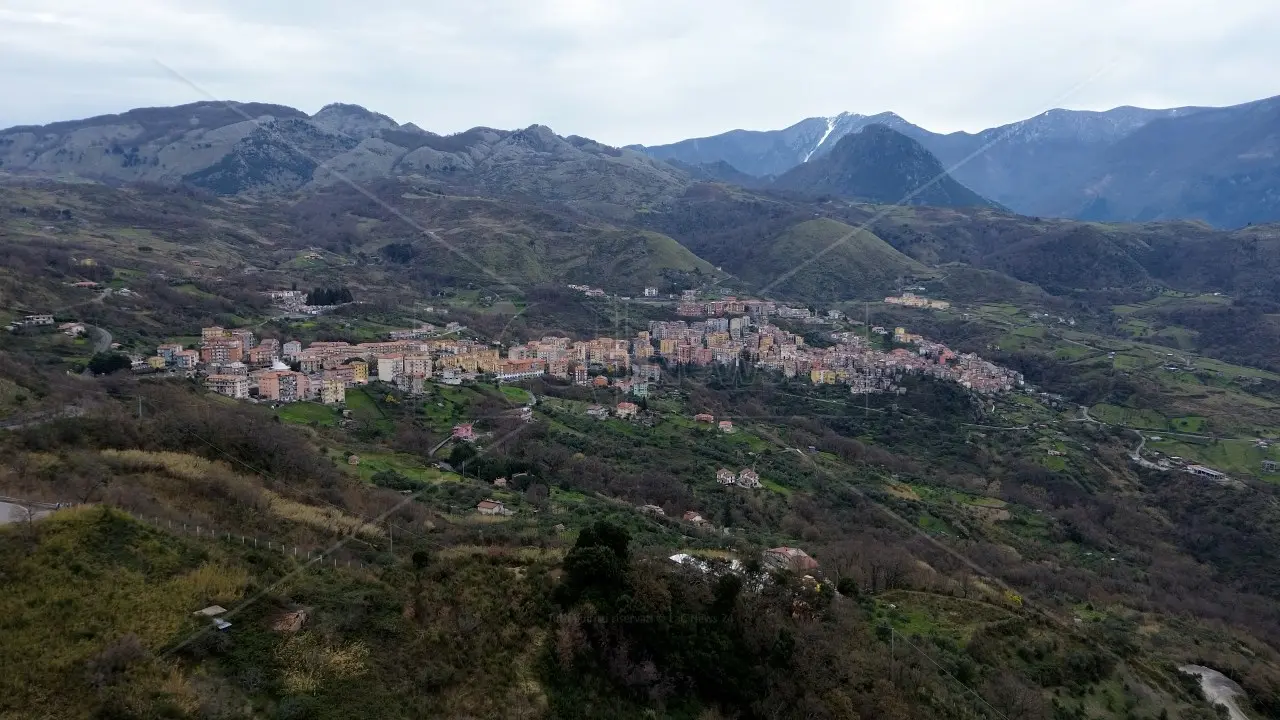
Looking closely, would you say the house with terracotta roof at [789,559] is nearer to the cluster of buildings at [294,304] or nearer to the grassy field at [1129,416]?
the grassy field at [1129,416]

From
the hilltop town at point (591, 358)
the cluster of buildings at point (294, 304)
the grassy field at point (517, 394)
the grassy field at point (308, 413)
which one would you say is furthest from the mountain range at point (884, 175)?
the grassy field at point (308, 413)

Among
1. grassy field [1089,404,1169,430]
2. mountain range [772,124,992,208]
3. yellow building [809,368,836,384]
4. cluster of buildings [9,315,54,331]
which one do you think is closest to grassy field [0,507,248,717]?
cluster of buildings [9,315,54,331]

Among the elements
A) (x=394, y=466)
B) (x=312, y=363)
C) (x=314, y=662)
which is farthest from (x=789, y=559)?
(x=312, y=363)

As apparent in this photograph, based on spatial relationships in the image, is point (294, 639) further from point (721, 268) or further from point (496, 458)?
point (721, 268)

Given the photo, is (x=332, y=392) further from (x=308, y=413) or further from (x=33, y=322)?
(x=33, y=322)

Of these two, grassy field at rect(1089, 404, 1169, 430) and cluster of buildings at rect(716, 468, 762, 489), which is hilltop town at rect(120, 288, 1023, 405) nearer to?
grassy field at rect(1089, 404, 1169, 430)

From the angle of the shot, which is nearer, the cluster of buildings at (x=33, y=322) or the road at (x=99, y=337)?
the cluster of buildings at (x=33, y=322)

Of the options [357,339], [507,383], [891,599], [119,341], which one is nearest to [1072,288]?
[507,383]

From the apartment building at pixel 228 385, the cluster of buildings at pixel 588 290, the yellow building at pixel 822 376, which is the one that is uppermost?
the cluster of buildings at pixel 588 290

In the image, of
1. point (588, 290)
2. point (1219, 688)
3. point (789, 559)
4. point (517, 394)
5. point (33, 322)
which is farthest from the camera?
point (588, 290)
